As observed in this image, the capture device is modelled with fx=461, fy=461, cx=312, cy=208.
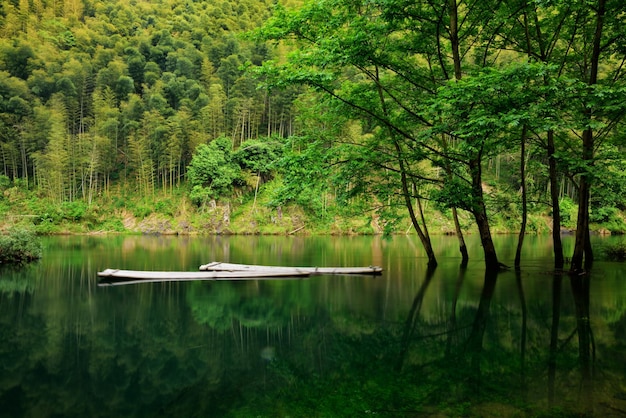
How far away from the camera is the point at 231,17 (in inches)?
3686

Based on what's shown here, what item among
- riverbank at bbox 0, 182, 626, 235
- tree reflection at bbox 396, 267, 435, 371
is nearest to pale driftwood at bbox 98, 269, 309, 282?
tree reflection at bbox 396, 267, 435, 371

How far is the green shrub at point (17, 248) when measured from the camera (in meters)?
21.0

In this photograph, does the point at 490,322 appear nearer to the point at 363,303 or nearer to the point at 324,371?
the point at 363,303

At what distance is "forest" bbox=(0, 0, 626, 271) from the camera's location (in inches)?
497

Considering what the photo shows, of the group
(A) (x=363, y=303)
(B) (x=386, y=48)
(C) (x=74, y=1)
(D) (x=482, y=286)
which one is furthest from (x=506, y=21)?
(C) (x=74, y=1)

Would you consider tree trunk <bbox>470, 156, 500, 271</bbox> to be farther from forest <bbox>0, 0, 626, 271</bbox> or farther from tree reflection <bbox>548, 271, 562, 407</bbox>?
tree reflection <bbox>548, 271, 562, 407</bbox>

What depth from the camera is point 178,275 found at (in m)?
15.8

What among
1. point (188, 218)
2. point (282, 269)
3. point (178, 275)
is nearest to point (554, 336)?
point (282, 269)

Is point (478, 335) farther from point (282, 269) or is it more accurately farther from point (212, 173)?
point (212, 173)

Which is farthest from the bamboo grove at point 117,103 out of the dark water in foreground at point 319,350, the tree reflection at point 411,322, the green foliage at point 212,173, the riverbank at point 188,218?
the tree reflection at point 411,322

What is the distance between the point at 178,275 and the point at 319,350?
9.59 metres

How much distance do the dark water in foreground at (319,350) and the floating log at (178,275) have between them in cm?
175

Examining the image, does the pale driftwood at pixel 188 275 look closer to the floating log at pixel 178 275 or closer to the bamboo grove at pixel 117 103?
the floating log at pixel 178 275

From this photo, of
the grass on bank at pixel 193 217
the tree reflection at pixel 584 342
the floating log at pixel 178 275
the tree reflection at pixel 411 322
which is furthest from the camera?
the grass on bank at pixel 193 217
